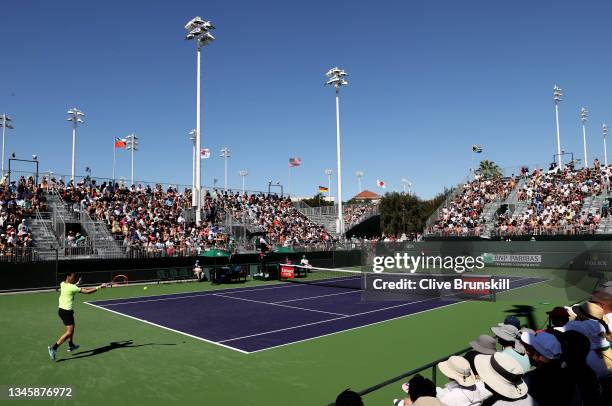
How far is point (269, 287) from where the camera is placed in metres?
27.8

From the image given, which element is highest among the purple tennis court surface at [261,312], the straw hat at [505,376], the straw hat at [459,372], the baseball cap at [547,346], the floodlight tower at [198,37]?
the floodlight tower at [198,37]

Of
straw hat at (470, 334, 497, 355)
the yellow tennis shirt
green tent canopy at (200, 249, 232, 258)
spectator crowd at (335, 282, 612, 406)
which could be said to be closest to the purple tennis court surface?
the yellow tennis shirt

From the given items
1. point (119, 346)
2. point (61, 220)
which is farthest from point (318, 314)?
point (61, 220)

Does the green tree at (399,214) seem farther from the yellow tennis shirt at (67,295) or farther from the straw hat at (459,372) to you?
the straw hat at (459,372)

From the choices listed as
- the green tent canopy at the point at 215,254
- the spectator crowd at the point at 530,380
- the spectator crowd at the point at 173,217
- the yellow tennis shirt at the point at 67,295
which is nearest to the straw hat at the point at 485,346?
the spectator crowd at the point at 530,380

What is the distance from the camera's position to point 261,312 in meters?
18.7

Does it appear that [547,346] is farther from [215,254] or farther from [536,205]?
[536,205]

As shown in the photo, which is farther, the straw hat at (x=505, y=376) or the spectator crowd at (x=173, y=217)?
the spectator crowd at (x=173, y=217)

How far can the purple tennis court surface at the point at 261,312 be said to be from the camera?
14.4m

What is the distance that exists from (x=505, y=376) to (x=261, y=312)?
1502 cm

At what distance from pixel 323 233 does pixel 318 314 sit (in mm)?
31846

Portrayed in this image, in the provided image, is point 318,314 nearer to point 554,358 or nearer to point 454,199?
point 554,358

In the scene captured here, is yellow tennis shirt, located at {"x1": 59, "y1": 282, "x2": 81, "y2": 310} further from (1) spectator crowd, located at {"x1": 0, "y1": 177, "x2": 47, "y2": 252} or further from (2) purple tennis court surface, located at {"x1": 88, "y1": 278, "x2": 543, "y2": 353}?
(1) spectator crowd, located at {"x1": 0, "y1": 177, "x2": 47, "y2": 252}

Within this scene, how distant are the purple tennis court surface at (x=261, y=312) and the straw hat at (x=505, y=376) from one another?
29.0 ft
